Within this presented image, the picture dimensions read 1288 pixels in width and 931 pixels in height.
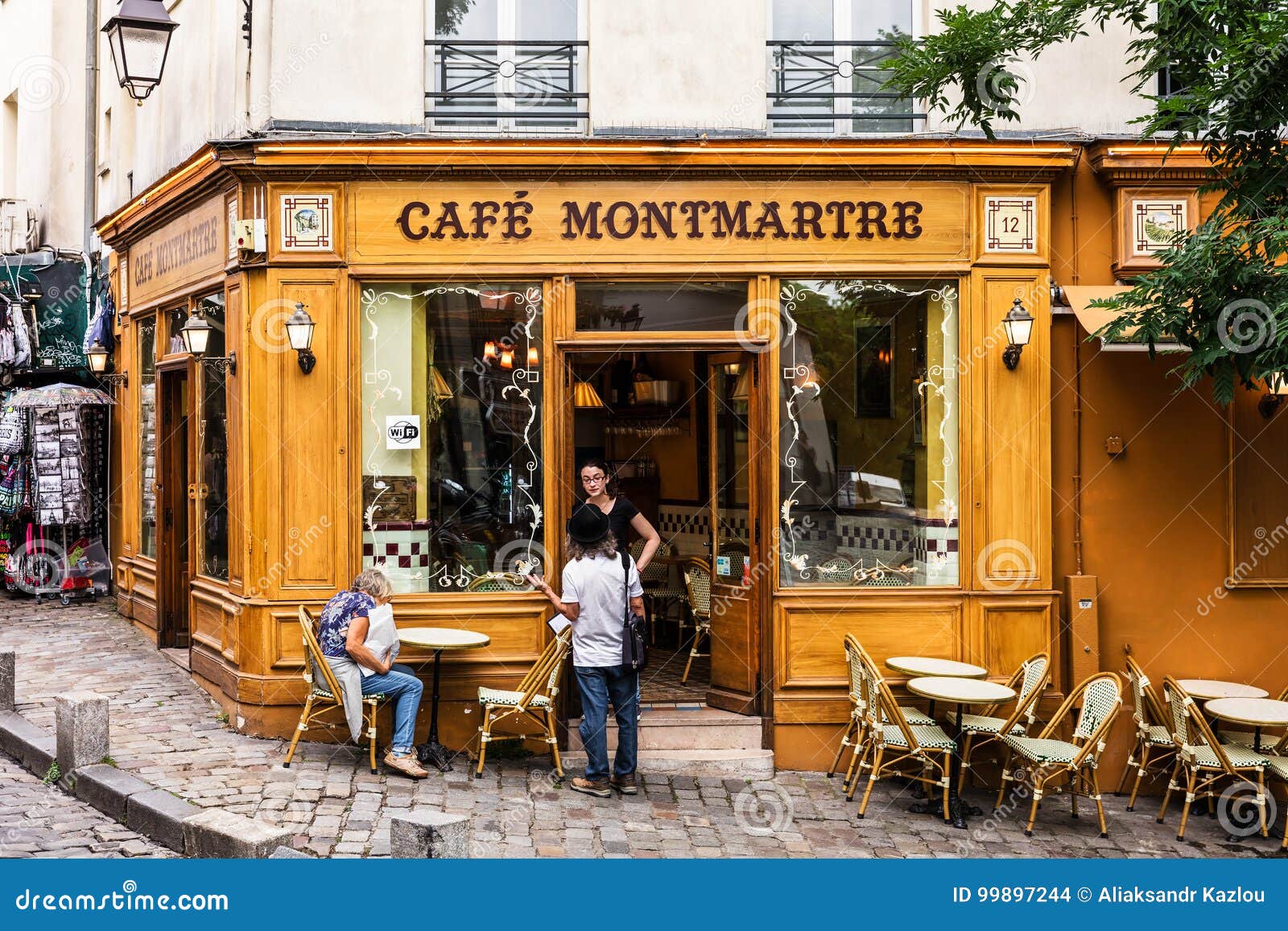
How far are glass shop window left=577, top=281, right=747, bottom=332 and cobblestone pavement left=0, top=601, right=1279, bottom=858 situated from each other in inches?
126

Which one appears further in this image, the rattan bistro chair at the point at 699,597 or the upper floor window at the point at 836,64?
the rattan bistro chair at the point at 699,597

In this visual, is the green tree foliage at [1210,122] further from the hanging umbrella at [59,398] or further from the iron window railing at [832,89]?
the hanging umbrella at [59,398]

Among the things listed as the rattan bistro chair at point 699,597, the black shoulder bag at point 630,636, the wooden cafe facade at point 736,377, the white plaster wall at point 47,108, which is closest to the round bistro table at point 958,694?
the wooden cafe facade at point 736,377

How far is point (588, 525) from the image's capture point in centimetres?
771

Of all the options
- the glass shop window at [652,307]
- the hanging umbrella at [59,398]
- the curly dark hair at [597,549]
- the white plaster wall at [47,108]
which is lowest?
the curly dark hair at [597,549]

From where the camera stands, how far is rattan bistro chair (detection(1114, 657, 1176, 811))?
8.22 meters

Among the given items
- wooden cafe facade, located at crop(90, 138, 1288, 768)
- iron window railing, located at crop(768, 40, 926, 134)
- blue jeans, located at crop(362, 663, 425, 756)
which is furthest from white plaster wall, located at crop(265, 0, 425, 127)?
blue jeans, located at crop(362, 663, 425, 756)

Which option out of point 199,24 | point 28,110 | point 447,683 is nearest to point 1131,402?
point 447,683

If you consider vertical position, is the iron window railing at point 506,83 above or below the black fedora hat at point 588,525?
above

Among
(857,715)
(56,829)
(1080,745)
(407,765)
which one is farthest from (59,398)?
(1080,745)

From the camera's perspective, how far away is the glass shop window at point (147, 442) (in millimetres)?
11789

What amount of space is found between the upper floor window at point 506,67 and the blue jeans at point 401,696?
393cm

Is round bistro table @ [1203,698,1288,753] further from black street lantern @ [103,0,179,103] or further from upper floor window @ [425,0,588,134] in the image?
black street lantern @ [103,0,179,103]

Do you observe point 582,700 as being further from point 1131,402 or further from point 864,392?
point 1131,402
